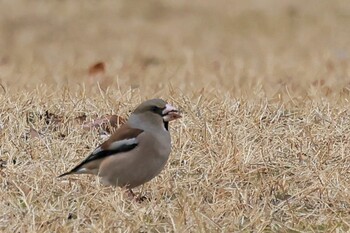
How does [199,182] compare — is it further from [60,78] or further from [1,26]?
[1,26]

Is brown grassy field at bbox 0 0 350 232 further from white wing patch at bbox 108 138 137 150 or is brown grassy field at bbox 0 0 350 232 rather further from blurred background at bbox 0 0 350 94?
white wing patch at bbox 108 138 137 150

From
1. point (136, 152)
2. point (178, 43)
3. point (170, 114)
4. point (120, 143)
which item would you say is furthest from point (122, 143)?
point (178, 43)

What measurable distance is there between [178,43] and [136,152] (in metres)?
9.72

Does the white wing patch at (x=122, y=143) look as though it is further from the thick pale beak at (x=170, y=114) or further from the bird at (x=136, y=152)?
the thick pale beak at (x=170, y=114)

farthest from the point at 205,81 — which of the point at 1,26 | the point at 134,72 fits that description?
the point at 1,26

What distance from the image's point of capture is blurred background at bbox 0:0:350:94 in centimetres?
1044

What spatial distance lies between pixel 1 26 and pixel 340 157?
11248 mm

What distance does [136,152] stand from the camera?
5344mm

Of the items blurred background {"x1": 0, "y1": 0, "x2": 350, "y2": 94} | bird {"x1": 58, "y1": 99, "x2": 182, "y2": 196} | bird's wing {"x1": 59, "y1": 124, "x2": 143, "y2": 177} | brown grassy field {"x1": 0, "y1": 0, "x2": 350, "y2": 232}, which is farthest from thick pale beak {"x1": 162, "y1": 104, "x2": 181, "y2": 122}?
blurred background {"x1": 0, "y1": 0, "x2": 350, "y2": 94}

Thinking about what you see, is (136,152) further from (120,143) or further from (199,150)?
(199,150)

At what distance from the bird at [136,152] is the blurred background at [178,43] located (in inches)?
103

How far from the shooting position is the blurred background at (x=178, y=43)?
34.2ft

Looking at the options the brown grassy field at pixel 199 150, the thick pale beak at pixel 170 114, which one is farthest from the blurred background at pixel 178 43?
the thick pale beak at pixel 170 114

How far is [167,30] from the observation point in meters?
16.2
